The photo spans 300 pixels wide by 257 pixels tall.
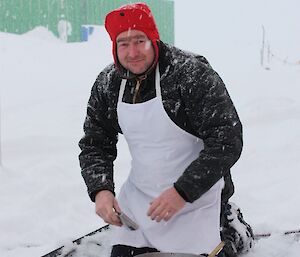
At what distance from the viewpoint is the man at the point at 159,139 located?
225 cm

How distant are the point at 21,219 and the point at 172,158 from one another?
175 centimetres

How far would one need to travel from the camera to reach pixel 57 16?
48.6 ft

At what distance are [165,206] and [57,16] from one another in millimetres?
13374

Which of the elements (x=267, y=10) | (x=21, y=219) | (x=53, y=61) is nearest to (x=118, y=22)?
(x=21, y=219)

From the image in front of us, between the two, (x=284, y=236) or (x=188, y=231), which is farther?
(x=284, y=236)

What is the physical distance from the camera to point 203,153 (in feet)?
7.45

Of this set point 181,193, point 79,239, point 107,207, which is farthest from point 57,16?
point 181,193

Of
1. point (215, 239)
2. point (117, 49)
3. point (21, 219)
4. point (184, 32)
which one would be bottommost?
point (184, 32)

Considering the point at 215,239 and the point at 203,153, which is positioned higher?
the point at 203,153

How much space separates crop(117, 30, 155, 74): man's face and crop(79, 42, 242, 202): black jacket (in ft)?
0.28

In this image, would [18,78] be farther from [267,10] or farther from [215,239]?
[267,10]

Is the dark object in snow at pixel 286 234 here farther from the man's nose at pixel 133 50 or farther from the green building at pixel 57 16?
the green building at pixel 57 16

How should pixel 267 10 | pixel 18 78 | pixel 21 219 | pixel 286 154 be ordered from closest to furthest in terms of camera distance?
pixel 21 219, pixel 286 154, pixel 18 78, pixel 267 10

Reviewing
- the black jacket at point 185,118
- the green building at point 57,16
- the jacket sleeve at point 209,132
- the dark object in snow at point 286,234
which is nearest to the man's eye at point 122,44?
the black jacket at point 185,118
